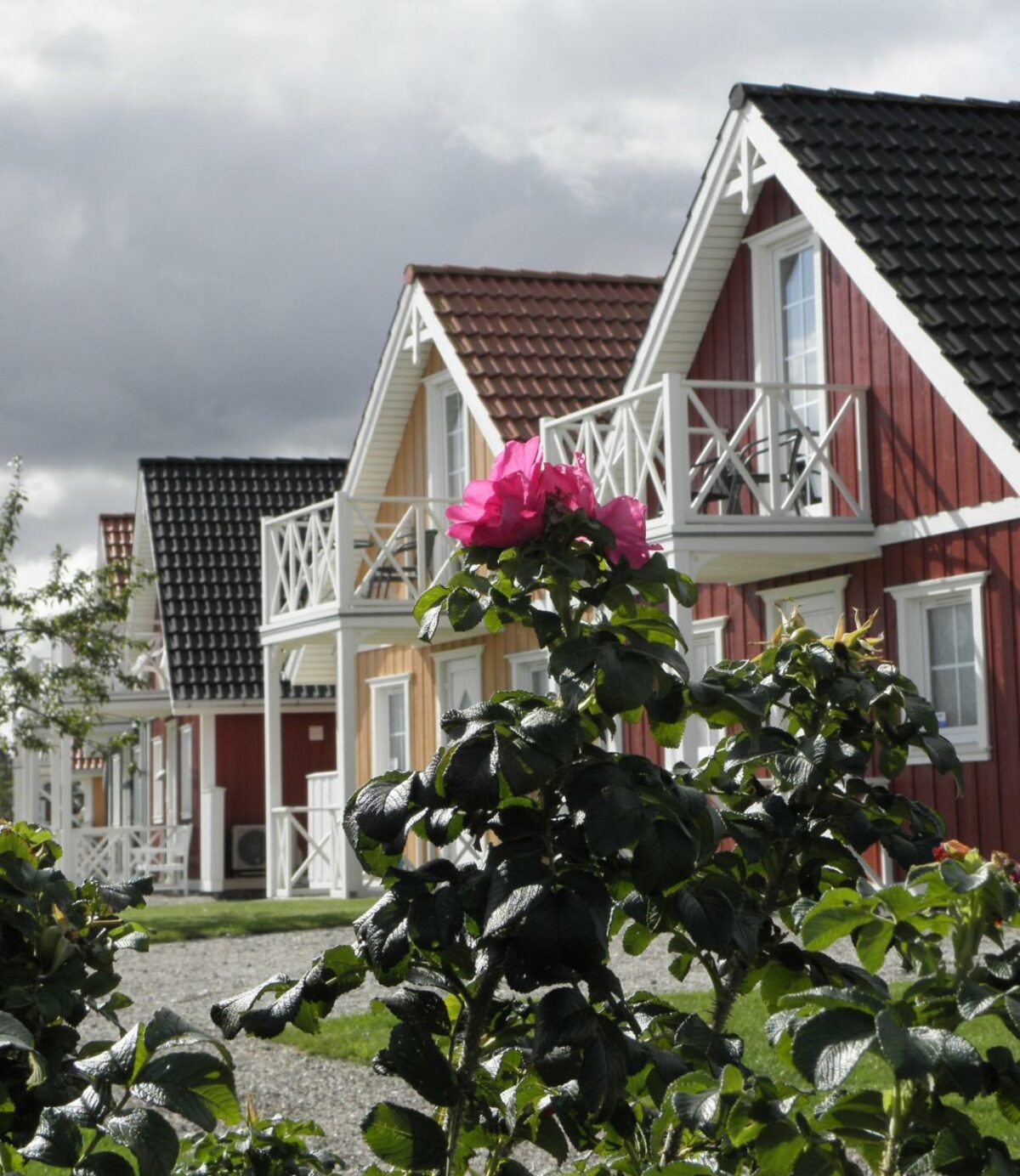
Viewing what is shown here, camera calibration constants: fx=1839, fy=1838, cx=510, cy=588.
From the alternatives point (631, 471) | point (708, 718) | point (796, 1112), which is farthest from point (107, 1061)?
point (631, 471)

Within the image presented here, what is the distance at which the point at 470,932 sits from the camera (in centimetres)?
244

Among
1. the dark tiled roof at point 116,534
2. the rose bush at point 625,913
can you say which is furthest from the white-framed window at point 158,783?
the rose bush at point 625,913

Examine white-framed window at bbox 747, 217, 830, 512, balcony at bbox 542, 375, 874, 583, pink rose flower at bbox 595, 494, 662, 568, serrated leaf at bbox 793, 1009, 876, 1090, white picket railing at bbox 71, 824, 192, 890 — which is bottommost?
white picket railing at bbox 71, 824, 192, 890

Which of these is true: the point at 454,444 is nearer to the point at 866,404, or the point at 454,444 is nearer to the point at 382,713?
the point at 382,713

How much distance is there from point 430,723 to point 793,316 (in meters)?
7.71

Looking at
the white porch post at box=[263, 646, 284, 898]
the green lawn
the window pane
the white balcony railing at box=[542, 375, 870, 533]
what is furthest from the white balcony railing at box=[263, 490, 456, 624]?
the green lawn

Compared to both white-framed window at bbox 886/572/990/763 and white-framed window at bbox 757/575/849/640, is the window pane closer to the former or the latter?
white-framed window at bbox 757/575/849/640

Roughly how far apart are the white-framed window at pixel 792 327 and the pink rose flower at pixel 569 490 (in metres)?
13.0

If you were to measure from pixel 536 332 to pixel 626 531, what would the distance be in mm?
18465

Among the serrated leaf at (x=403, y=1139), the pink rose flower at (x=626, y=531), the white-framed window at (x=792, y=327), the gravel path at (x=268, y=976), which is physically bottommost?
the gravel path at (x=268, y=976)

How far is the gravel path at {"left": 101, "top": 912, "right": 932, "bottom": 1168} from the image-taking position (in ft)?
22.6

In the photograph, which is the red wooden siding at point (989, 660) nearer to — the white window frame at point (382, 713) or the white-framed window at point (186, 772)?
the white window frame at point (382, 713)

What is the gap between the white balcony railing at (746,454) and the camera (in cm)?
1402

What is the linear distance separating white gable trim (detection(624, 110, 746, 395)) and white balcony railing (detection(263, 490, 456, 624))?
2450 millimetres
